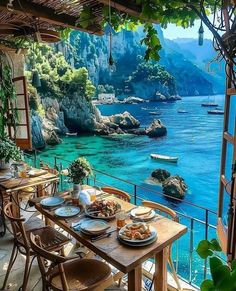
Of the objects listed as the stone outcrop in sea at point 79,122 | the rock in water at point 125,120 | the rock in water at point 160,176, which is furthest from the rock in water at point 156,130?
the rock in water at point 160,176

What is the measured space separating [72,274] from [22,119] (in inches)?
140

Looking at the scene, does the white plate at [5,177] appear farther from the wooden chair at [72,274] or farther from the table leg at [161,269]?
the table leg at [161,269]

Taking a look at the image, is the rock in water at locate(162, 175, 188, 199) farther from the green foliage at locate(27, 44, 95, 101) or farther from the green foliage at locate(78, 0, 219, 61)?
the green foliage at locate(78, 0, 219, 61)

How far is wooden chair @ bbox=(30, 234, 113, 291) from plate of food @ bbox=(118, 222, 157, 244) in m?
0.35

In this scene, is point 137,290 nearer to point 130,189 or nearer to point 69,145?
point 130,189

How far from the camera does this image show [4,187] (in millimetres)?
2938

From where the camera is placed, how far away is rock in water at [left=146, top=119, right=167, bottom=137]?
22516mm

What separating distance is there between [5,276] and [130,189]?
51.5 ft

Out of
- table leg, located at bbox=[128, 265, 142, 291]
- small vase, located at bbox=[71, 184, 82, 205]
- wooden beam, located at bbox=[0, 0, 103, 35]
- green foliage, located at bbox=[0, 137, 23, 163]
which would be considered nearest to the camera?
table leg, located at bbox=[128, 265, 142, 291]

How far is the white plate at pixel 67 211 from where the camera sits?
2.16 metres

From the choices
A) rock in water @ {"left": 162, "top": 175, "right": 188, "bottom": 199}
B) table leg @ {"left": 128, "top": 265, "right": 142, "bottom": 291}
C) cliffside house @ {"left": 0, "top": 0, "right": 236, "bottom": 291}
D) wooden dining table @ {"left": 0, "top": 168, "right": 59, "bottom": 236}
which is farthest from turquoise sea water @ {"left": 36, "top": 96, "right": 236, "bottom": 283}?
table leg @ {"left": 128, "top": 265, "right": 142, "bottom": 291}

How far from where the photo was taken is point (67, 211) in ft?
7.29

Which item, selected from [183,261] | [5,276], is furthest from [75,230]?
[183,261]

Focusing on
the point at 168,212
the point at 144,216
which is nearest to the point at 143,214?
the point at 144,216
